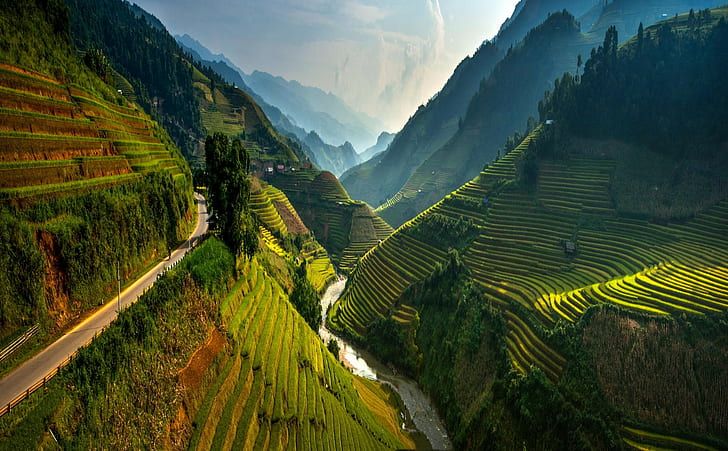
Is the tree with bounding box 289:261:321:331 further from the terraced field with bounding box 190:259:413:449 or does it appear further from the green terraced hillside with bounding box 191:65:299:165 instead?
the green terraced hillside with bounding box 191:65:299:165

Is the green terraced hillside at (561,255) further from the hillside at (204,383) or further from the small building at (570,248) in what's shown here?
the hillside at (204,383)

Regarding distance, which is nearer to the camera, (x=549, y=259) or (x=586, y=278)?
(x=586, y=278)

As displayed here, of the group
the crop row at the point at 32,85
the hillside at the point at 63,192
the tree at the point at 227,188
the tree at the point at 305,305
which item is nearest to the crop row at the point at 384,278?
the tree at the point at 305,305

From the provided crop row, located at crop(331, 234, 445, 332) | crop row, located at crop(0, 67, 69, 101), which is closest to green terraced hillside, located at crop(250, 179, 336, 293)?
crop row, located at crop(331, 234, 445, 332)

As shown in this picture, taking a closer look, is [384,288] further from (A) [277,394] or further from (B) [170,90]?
(B) [170,90]

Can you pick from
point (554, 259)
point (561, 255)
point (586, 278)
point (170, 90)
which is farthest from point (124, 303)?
point (170, 90)

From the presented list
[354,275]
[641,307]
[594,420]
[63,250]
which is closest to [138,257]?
[63,250]
